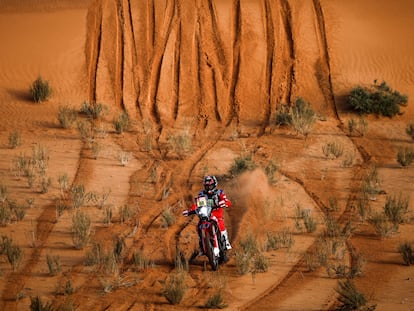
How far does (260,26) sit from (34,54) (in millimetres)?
6815

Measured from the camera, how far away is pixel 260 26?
23.0m

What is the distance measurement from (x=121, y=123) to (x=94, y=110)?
1125mm

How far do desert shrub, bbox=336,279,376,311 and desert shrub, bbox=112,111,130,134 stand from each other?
929 cm

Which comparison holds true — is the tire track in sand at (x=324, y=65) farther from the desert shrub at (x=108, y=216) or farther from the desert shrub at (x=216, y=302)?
the desert shrub at (x=216, y=302)

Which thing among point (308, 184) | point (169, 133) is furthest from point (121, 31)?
point (308, 184)

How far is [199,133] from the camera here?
63.0 feet

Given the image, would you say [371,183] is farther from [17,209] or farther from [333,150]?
[17,209]

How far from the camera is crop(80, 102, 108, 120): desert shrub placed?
19766 millimetres

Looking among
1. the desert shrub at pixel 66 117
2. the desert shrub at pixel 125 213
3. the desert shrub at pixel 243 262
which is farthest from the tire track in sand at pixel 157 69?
the desert shrub at pixel 243 262

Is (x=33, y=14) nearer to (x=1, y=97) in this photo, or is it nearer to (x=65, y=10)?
(x=65, y=10)

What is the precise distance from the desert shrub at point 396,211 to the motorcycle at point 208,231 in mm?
3558

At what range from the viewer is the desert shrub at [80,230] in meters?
13.2

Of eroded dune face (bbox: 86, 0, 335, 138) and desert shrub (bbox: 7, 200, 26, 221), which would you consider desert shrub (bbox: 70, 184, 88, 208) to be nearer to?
desert shrub (bbox: 7, 200, 26, 221)

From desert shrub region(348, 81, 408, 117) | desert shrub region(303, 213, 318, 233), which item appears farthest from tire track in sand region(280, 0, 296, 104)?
desert shrub region(303, 213, 318, 233)
